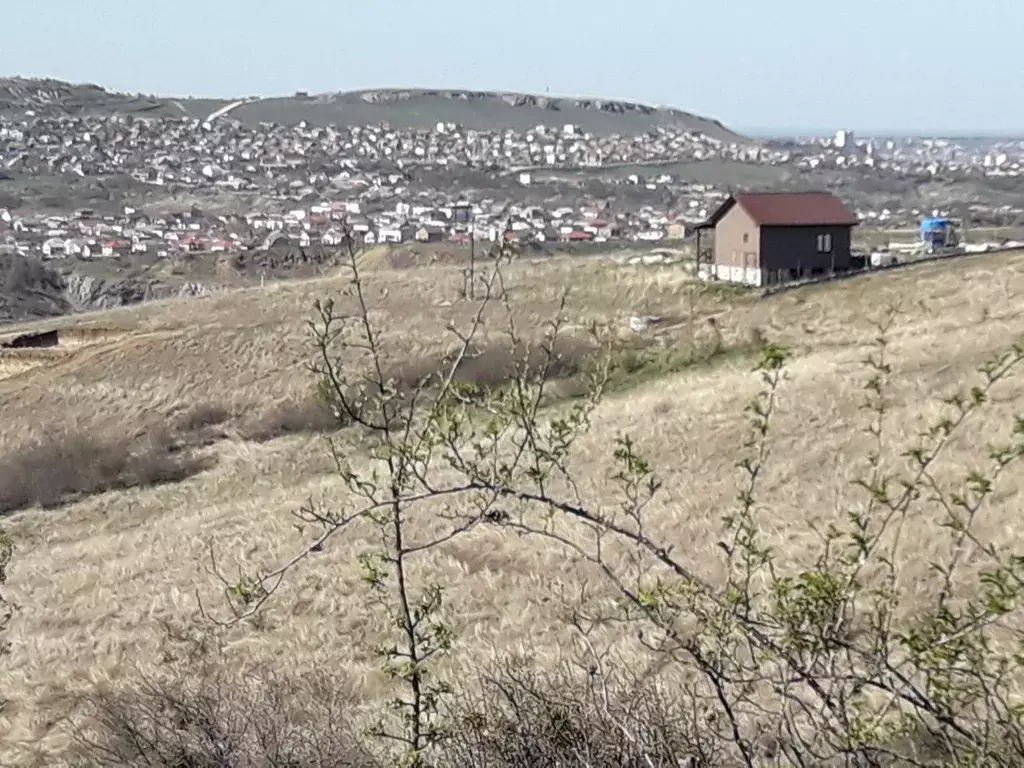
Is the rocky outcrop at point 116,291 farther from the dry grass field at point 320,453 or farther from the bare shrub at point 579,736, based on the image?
the bare shrub at point 579,736

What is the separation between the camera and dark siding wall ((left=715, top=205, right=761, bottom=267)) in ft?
112

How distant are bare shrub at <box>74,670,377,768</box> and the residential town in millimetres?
50499

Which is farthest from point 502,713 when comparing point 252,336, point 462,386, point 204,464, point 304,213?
point 304,213

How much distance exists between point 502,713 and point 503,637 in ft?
26.4

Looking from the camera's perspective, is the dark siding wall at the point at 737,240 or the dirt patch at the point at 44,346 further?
the dirt patch at the point at 44,346

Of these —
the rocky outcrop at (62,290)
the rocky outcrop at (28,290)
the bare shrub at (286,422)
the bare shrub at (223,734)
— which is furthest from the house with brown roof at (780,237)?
the rocky outcrop at (28,290)

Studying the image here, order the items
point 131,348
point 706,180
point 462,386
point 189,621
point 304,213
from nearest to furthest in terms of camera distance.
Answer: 1. point 462,386
2. point 189,621
3. point 131,348
4. point 304,213
5. point 706,180

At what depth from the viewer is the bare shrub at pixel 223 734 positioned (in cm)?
624

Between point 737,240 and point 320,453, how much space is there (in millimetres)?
15103

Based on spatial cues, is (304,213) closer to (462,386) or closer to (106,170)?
(106,170)

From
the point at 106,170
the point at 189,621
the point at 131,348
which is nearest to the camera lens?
the point at 189,621

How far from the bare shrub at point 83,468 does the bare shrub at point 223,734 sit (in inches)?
687

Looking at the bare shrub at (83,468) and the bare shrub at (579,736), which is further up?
the bare shrub at (579,736)

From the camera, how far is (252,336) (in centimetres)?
3606
